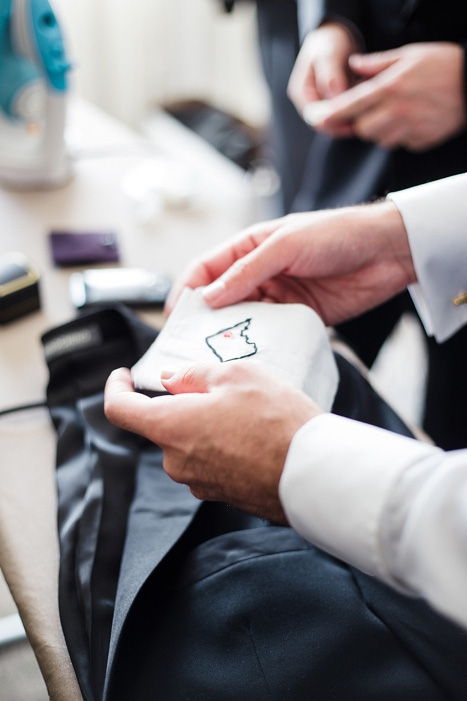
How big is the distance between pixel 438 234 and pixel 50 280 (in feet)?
1.74

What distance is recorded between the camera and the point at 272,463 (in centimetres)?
51

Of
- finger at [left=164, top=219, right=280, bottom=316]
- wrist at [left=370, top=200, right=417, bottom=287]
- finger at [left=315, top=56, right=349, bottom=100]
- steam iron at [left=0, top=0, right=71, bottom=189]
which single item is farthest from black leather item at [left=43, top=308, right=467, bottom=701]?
finger at [left=315, top=56, right=349, bottom=100]

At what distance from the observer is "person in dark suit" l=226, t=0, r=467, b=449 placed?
1.04 metres

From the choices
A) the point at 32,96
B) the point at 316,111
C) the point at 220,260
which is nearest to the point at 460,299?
the point at 220,260

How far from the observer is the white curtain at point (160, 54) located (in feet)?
7.16

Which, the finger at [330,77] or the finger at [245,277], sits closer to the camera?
the finger at [245,277]

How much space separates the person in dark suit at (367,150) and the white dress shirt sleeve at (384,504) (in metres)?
0.68

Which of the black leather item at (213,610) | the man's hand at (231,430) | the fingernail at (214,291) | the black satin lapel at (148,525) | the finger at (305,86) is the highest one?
the finger at (305,86)

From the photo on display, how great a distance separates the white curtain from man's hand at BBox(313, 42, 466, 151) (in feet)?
3.86

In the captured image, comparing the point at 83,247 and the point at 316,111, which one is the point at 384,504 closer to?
the point at 83,247

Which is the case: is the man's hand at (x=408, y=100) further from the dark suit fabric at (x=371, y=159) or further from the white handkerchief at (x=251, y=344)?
the white handkerchief at (x=251, y=344)

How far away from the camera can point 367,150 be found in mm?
1183

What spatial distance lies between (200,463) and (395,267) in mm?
384

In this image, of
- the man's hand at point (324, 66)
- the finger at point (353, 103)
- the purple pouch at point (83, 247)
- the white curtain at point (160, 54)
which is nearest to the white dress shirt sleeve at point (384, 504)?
the purple pouch at point (83, 247)
